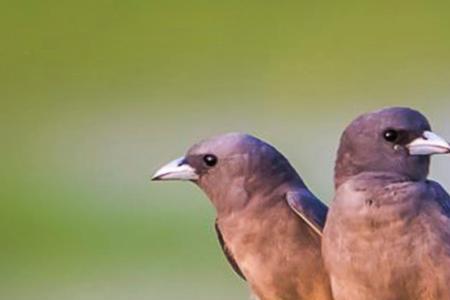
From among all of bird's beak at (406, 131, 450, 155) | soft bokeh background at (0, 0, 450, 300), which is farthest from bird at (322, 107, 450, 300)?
soft bokeh background at (0, 0, 450, 300)

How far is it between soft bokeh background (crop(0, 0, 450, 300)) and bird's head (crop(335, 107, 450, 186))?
2.18 feet

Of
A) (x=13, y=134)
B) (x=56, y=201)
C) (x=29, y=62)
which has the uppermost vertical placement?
(x=29, y=62)

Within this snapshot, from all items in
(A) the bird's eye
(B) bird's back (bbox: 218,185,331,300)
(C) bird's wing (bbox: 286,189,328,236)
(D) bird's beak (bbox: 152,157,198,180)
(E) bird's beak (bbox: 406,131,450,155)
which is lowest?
(B) bird's back (bbox: 218,185,331,300)

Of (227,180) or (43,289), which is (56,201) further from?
(227,180)

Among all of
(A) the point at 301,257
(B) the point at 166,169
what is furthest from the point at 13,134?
(A) the point at 301,257

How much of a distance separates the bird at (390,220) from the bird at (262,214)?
0.07m

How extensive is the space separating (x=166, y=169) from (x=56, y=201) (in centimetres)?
68

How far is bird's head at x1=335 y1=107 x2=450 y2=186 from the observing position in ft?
3.62

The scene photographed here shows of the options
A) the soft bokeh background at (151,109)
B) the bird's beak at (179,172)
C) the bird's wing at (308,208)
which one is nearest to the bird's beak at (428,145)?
the bird's wing at (308,208)

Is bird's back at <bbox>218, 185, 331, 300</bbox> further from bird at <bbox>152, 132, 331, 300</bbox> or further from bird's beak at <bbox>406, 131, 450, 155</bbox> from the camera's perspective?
bird's beak at <bbox>406, 131, 450, 155</bbox>

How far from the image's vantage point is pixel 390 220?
1.08m

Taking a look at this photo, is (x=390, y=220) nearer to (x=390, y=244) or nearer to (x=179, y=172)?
(x=390, y=244)

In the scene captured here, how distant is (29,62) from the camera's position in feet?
6.16

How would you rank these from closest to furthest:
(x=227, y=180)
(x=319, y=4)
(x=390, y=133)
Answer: (x=390, y=133), (x=227, y=180), (x=319, y=4)
